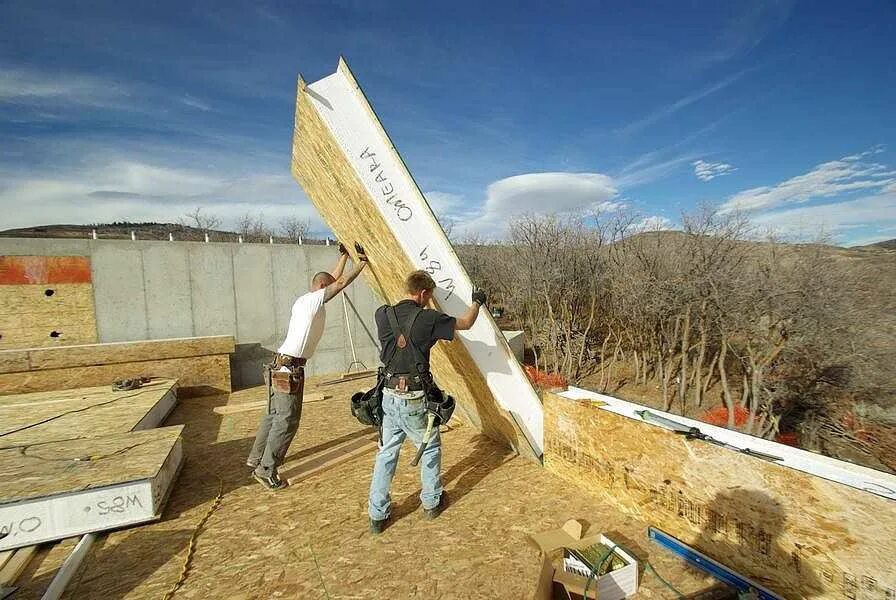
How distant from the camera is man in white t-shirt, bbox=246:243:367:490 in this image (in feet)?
11.5

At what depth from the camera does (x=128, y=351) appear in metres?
6.71

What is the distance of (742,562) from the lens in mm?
2242

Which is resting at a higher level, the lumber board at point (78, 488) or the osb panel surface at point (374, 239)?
the osb panel surface at point (374, 239)

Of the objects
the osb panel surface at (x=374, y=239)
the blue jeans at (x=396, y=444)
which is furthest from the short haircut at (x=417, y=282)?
the blue jeans at (x=396, y=444)

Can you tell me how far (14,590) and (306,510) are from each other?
1662mm

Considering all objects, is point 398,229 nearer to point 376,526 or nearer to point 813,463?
point 376,526

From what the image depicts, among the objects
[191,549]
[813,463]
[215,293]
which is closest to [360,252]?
[191,549]

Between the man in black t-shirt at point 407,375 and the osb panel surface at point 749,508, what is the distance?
4.23 ft

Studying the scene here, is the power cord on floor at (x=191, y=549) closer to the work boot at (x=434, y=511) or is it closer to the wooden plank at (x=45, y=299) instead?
the work boot at (x=434, y=511)

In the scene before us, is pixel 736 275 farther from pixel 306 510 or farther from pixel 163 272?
pixel 163 272

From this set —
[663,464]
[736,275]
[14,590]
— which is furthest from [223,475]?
[736,275]

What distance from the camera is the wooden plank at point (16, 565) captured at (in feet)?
7.90

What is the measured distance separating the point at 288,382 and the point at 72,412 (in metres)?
3.52

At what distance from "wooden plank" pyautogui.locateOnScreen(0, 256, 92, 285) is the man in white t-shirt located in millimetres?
6238
